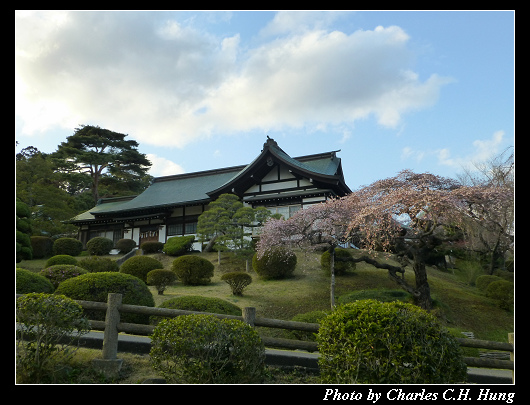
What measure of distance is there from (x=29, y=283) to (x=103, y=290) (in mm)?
3278

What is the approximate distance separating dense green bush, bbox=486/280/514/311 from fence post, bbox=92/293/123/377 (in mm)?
15232

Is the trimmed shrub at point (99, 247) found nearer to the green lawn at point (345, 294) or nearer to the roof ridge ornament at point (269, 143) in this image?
the green lawn at point (345, 294)

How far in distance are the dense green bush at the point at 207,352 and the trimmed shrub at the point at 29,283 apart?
749 centimetres

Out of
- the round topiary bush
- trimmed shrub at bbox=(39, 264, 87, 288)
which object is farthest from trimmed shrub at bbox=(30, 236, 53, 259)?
the round topiary bush

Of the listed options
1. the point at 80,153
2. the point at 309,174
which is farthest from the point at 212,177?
the point at 80,153

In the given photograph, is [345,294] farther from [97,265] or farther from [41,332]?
[41,332]

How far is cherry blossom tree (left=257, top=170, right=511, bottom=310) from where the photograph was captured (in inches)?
543

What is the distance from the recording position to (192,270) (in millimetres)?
19312

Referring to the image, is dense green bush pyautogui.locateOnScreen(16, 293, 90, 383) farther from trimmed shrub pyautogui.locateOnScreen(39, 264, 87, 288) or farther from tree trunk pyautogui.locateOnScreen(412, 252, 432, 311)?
tree trunk pyautogui.locateOnScreen(412, 252, 432, 311)

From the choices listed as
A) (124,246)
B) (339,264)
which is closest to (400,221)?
(339,264)

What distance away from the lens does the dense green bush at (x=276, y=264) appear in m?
19.8

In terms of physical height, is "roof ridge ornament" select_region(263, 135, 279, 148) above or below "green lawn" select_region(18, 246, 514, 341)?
above

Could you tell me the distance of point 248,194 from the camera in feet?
92.3
